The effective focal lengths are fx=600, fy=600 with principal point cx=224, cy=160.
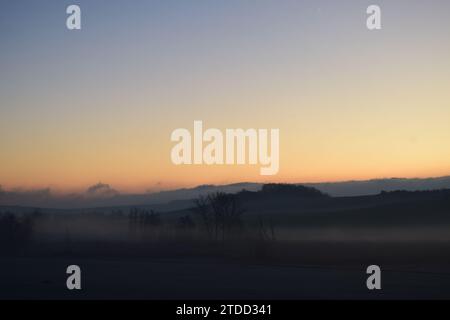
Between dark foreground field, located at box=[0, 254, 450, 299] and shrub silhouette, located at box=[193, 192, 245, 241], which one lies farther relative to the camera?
shrub silhouette, located at box=[193, 192, 245, 241]

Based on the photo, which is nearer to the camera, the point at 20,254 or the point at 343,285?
the point at 343,285

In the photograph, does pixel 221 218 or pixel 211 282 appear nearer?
pixel 211 282

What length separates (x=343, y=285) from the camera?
63.6 ft

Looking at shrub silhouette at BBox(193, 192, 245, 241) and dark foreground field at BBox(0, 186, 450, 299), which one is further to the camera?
shrub silhouette at BBox(193, 192, 245, 241)

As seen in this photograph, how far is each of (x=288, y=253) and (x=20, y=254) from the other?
588 inches

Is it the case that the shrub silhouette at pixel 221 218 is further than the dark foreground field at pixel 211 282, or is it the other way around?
the shrub silhouette at pixel 221 218

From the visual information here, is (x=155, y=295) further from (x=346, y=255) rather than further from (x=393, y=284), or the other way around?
(x=346, y=255)

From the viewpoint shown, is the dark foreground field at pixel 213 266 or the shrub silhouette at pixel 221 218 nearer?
the dark foreground field at pixel 213 266
